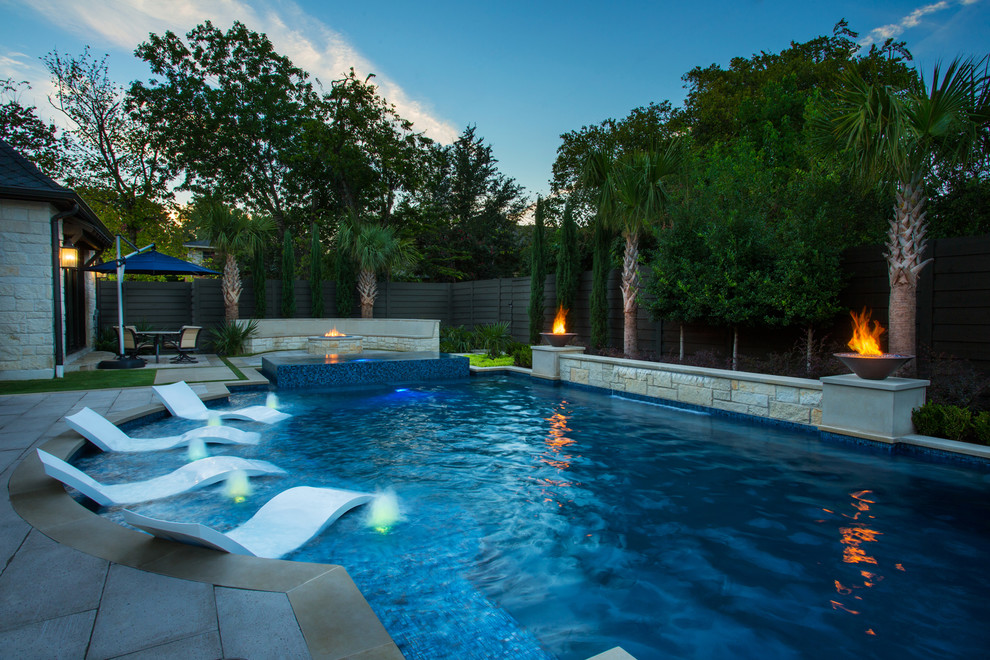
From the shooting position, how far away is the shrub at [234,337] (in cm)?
1349

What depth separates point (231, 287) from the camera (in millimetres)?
14586

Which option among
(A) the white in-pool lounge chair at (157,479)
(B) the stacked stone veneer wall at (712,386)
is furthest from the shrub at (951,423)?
(A) the white in-pool lounge chair at (157,479)

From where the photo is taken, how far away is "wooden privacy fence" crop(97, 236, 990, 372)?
580 centimetres

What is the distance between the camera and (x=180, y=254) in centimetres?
2703

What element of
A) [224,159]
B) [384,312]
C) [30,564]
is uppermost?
[224,159]

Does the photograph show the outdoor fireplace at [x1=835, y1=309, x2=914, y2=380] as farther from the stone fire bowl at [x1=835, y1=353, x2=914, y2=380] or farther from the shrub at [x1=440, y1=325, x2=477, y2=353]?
the shrub at [x1=440, y1=325, x2=477, y2=353]

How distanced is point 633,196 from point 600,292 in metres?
2.48

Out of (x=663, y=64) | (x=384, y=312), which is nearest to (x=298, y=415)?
(x=384, y=312)

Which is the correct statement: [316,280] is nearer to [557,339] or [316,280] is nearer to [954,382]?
[557,339]

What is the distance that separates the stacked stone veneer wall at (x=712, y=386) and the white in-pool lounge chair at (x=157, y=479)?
5.57m

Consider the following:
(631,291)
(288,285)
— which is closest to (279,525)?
(631,291)

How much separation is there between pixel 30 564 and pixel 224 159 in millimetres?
24225

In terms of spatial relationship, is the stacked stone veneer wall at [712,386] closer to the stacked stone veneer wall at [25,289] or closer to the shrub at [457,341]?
the shrub at [457,341]

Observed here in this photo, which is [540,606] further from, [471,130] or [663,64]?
[471,130]
